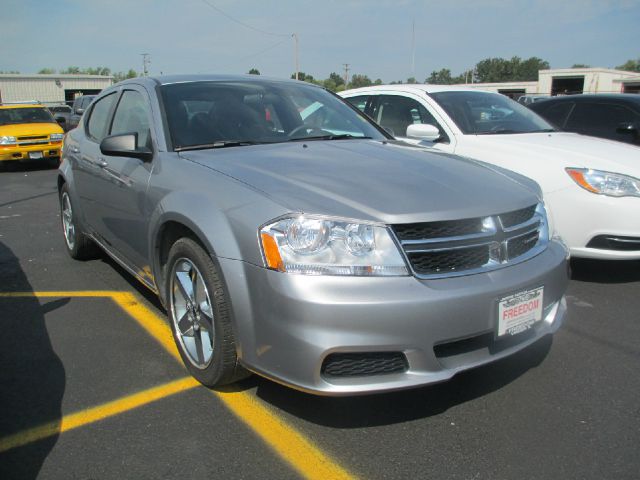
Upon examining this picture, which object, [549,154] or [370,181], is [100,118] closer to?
[370,181]

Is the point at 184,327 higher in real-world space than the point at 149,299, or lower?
higher

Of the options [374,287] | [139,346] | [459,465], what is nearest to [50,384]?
[139,346]

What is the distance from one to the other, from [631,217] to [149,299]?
379 cm

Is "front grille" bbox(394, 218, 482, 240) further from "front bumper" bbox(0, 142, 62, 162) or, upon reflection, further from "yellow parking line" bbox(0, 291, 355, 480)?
"front bumper" bbox(0, 142, 62, 162)

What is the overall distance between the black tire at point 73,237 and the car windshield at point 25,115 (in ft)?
33.8

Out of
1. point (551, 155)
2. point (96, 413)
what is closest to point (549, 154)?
point (551, 155)

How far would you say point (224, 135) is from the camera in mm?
3486

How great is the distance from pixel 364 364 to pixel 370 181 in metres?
0.89

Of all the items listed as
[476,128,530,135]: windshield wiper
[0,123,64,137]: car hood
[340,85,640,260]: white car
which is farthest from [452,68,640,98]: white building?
[476,128,530,135]: windshield wiper

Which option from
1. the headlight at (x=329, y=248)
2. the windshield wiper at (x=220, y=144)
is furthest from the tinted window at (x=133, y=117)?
the headlight at (x=329, y=248)

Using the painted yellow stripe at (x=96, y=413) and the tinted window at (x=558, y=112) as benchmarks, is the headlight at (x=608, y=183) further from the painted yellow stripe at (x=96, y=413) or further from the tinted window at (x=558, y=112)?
the painted yellow stripe at (x=96, y=413)

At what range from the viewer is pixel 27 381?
10.1ft

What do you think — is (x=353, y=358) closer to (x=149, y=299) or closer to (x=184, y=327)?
(x=184, y=327)

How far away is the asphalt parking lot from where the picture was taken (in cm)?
237
